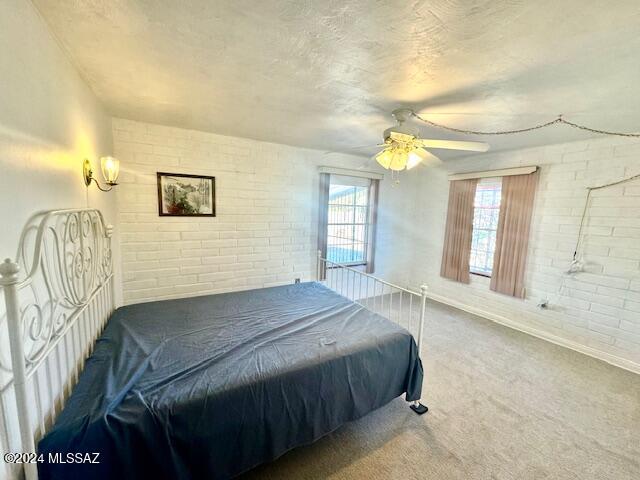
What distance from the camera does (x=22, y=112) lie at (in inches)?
39.4

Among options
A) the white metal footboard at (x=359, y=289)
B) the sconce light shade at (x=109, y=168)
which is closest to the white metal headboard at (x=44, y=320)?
the sconce light shade at (x=109, y=168)

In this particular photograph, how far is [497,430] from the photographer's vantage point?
184 centimetres

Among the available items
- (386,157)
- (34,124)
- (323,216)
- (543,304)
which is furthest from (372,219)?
(34,124)

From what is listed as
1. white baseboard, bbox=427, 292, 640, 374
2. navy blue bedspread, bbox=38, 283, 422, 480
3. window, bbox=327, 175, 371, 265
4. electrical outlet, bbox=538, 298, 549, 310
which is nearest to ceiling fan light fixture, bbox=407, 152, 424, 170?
navy blue bedspread, bbox=38, 283, 422, 480

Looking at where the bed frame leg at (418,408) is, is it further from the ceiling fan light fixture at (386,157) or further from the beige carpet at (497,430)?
the ceiling fan light fixture at (386,157)

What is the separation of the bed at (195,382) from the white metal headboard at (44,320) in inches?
0.4

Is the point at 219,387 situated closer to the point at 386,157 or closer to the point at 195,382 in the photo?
the point at 195,382

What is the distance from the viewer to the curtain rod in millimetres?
3176

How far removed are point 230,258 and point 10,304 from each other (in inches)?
93.1

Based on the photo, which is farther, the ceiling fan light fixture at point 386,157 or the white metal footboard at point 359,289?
the white metal footboard at point 359,289

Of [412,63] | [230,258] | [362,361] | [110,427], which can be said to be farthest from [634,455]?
[230,258]

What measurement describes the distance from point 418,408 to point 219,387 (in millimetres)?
1514

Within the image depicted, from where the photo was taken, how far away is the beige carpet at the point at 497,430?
1563 mm

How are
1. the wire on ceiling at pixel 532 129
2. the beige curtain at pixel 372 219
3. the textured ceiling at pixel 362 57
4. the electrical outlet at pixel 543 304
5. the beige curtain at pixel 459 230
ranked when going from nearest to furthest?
1. the textured ceiling at pixel 362 57
2. the wire on ceiling at pixel 532 129
3. the electrical outlet at pixel 543 304
4. the beige curtain at pixel 459 230
5. the beige curtain at pixel 372 219
